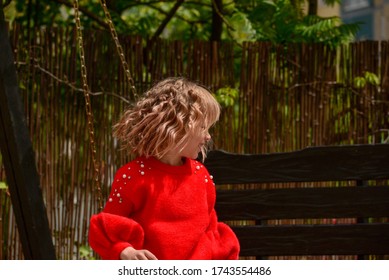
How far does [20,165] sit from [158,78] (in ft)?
5.95

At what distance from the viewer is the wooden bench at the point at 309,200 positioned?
3.48 meters

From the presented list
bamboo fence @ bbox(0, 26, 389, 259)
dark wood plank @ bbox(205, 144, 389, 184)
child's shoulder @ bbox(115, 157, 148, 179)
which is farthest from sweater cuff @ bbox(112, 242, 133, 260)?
bamboo fence @ bbox(0, 26, 389, 259)

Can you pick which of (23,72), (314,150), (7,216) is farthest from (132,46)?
(314,150)

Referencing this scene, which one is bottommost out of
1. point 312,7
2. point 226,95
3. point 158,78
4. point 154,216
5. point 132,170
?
point 154,216

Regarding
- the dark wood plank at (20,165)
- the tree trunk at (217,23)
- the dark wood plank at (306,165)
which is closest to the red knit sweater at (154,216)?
the dark wood plank at (306,165)

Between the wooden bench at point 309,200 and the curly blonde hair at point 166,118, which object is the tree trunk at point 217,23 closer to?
the wooden bench at point 309,200

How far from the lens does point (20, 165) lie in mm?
3738

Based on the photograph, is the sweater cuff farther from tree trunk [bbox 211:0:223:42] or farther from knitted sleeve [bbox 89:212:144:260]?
tree trunk [bbox 211:0:223:42]

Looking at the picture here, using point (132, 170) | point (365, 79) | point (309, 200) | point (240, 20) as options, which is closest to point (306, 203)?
point (309, 200)

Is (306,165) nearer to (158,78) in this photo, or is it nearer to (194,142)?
(194,142)

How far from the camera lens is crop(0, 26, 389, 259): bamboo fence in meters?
5.24

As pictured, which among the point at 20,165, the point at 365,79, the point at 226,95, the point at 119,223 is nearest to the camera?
the point at 119,223
